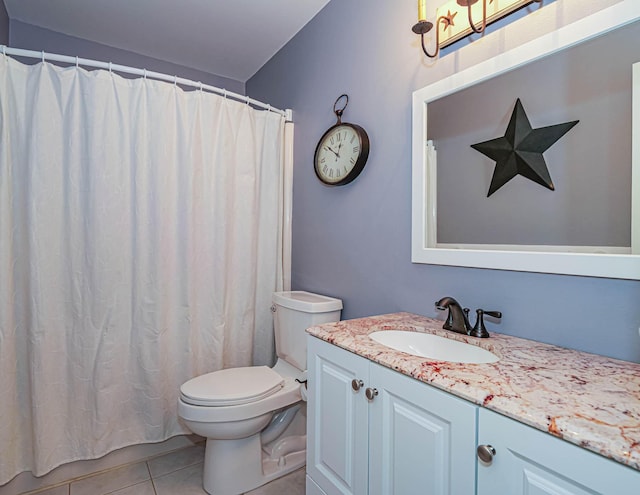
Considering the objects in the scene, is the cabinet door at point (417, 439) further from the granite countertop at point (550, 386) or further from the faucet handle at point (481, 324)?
the faucet handle at point (481, 324)

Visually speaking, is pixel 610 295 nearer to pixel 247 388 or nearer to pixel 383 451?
pixel 383 451

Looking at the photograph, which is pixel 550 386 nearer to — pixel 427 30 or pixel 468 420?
pixel 468 420

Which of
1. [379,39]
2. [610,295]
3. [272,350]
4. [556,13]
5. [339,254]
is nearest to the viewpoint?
[610,295]

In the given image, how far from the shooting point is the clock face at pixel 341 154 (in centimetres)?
159

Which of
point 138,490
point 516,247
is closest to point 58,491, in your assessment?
point 138,490

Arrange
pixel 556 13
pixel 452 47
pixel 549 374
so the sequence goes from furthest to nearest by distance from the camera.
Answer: pixel 452 47 → pixel 556 13 → pixel 549 374

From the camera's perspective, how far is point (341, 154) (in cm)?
172

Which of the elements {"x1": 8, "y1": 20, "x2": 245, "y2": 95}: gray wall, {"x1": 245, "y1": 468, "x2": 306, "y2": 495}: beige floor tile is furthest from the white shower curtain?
{"x1": 8, "y1": 20, "x2": 245, "y2": 95}: gray wall

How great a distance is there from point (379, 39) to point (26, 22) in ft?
7.05

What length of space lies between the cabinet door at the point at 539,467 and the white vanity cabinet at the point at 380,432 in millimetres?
37

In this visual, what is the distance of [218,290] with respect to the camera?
1965 millimetres

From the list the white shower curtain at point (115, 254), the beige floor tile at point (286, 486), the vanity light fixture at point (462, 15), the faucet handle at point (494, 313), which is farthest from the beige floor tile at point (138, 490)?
the vanity light fixture at point (462, 15)

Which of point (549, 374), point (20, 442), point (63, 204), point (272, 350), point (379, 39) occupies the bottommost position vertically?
point (20, 442)

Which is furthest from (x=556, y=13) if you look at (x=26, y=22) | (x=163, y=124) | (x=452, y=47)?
(x=26, y=22)
